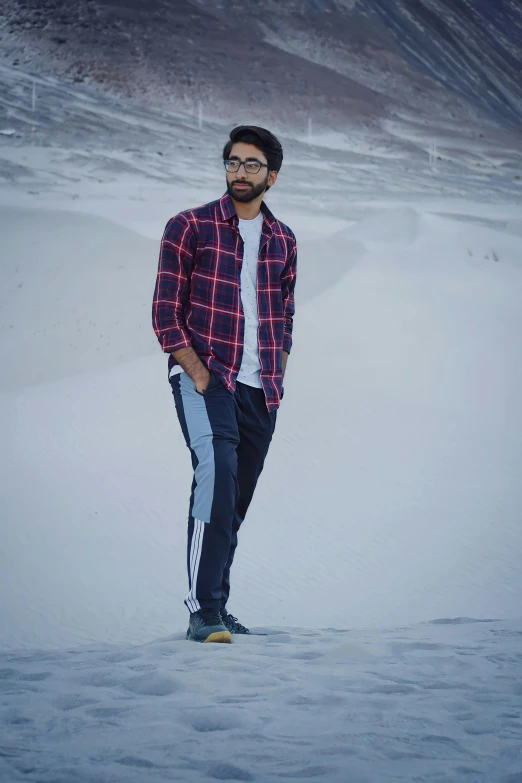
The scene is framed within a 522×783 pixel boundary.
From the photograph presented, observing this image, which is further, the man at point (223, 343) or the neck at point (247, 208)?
the neck at point (247, 208)

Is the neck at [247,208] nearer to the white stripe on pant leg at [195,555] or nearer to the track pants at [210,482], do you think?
the track pants at [210,482]

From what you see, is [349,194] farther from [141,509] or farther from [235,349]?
[235,349]

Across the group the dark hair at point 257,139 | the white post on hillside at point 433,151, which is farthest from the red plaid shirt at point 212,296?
the white post on hillside at point 433,151

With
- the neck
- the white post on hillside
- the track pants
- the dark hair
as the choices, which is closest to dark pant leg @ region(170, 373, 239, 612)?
the track pants

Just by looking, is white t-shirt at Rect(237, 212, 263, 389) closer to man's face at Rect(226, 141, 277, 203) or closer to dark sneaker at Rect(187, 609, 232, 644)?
man's face at Rect(226, 141, 277, 203)

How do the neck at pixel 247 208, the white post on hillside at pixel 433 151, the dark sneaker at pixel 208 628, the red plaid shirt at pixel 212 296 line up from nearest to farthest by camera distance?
the dark sneaker at pixel 208 628 < the red plaid shirt at pixel 212 296 < the neck at pixel 247 208 < the white post on hillside at pixel 433 151

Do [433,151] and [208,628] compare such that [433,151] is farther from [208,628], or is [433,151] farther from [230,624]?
[208,628]

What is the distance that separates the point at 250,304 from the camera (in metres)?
2.00

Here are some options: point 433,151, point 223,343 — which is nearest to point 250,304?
point 223,343

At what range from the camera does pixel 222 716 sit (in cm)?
134

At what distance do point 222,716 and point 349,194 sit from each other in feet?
12.8

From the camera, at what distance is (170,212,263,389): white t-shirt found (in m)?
1.98

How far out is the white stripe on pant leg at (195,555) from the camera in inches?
73.9

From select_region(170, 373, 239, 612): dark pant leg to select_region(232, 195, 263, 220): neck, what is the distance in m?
0.39
